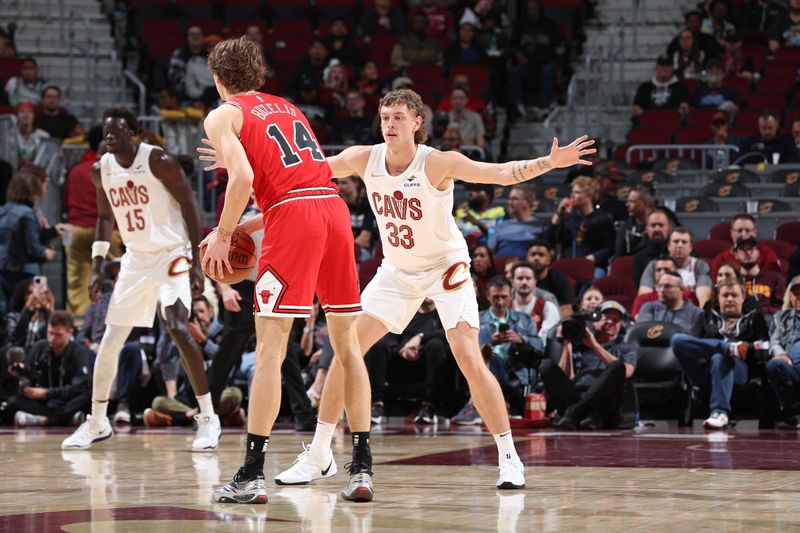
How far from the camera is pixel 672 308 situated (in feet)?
34.8

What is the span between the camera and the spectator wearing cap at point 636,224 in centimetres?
1198

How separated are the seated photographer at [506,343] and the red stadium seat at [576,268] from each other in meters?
1.45

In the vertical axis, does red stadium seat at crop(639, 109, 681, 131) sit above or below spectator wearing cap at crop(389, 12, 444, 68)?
below

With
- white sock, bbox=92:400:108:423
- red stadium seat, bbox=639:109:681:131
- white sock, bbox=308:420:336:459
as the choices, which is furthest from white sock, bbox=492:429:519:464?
red stadium seat, bbox=639:109:681:131

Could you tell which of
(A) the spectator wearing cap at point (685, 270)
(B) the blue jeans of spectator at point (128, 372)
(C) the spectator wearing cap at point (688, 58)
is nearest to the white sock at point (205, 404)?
(B) the blue jeans of spectator at point (128, 372)

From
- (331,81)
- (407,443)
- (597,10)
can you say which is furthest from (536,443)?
(597,10)

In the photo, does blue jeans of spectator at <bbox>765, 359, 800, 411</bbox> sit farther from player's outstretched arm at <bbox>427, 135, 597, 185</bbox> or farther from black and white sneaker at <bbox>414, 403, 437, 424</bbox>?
player's outstretched arm at <bbox>427, 135, 597, 185</bbox>

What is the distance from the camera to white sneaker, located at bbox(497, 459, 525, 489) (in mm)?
5809

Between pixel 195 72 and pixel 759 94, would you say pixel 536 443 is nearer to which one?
pixel 759 94

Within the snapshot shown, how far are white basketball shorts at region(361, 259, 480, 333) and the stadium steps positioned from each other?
39.0ft

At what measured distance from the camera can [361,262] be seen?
11750 millimetres

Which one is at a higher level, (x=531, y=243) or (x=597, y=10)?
(x=597, y=10)

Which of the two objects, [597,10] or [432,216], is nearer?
[432,216]

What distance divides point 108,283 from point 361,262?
235cm
